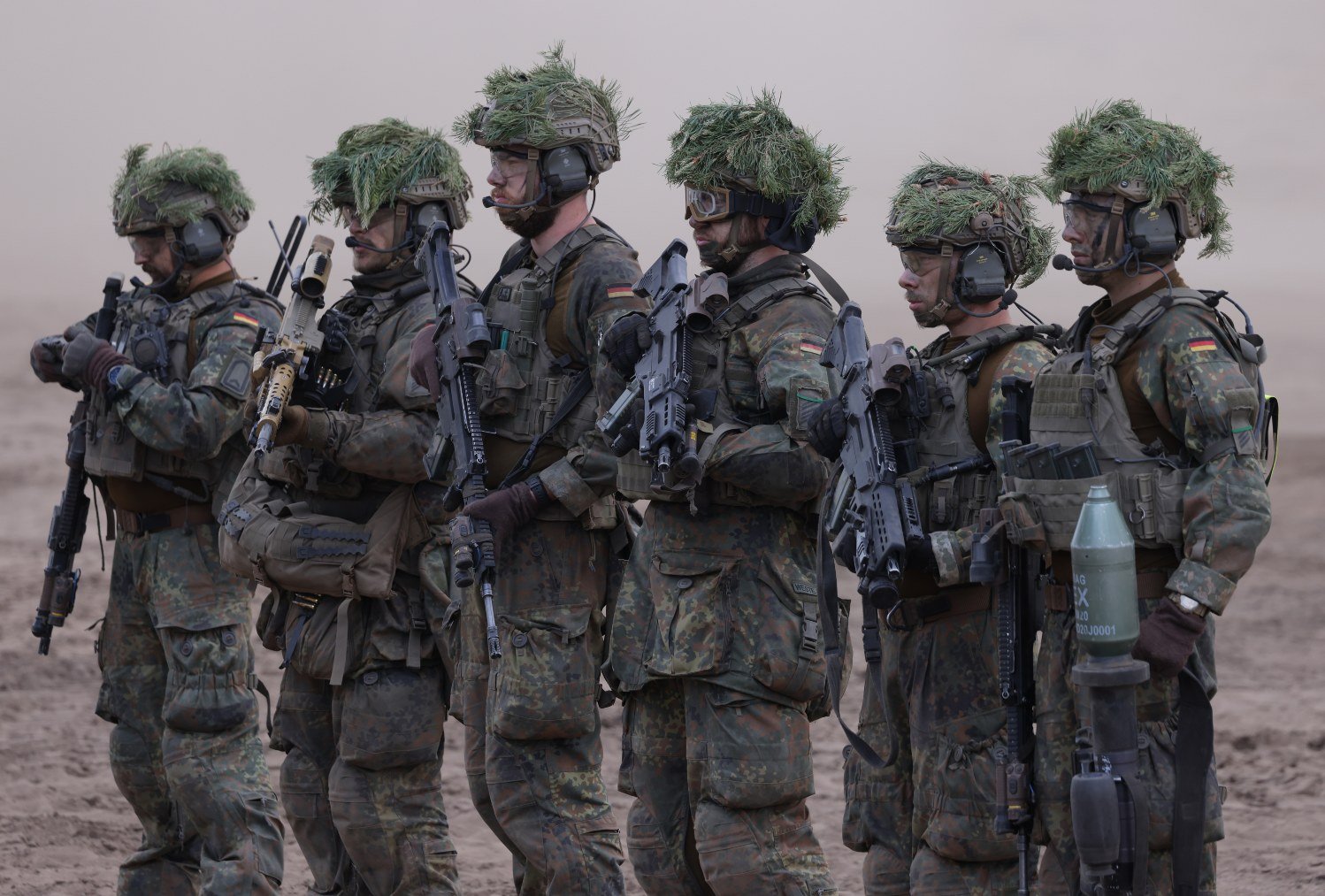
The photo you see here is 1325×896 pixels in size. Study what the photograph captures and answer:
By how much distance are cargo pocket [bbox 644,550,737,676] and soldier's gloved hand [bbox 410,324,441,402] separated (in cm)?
105

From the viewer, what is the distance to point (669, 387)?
593 cm

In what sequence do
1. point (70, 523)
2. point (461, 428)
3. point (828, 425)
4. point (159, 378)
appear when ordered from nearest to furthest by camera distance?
point (828, 425) → point (461, 428) → point (159, 378) → point (70, 523)

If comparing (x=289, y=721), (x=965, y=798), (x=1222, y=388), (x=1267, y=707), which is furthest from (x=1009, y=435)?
(x=1267, y=707)

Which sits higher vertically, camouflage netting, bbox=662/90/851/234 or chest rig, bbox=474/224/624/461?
camouflage netting, bbox=662/90/851/234

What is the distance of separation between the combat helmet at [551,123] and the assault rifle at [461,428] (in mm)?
406

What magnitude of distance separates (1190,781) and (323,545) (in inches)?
125

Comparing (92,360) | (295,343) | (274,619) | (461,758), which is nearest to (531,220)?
(295,343)

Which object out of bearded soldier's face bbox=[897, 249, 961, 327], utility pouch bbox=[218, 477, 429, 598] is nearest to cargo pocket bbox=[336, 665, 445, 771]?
utility pouch bbox=[218, 477, 429, 598]

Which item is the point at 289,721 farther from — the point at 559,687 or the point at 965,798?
the point at 965,798

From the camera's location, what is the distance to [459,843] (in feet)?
30.4

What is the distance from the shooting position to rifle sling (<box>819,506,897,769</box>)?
19.4ft

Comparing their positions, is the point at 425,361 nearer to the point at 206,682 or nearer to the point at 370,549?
the point at 370,549

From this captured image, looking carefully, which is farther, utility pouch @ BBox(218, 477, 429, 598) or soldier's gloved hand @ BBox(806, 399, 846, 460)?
utility pouch @ BBox(218, 477, 429, 598)

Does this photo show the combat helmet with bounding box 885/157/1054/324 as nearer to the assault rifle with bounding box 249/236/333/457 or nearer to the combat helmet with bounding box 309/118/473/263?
the combat helmet with bounding box 309/118/473/263
